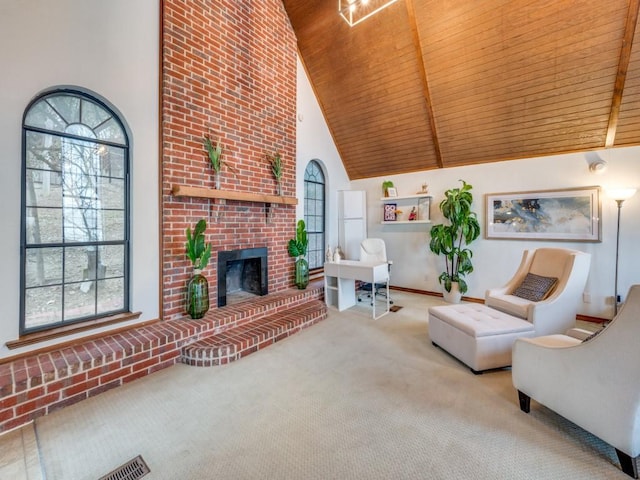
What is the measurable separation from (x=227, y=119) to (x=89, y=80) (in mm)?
1382

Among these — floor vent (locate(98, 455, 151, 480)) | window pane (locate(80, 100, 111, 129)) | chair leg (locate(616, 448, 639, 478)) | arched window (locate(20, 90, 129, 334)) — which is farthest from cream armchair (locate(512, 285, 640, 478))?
window pane (locate(80, 100, 111, 129))

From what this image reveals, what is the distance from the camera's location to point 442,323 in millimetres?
2828

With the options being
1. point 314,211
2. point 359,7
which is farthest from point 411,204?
point 359,7

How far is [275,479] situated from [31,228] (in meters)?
2.58

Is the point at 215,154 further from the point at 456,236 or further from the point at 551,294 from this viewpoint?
the point at 551,294

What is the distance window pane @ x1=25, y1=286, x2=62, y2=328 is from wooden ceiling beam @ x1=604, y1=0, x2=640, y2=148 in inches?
230

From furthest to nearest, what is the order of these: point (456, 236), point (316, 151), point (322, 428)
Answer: point (316, 151) < point (456, 236) < point (322, 428)

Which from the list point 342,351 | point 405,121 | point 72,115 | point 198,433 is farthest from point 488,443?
point 405,121

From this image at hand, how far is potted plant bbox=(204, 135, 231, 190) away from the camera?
10.6ft

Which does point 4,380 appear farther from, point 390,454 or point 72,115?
point 390,454

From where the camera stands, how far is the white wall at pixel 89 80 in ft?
6.63

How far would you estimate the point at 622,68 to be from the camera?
2953 mm

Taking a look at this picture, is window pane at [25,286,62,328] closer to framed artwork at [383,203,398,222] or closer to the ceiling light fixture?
the ceiling light fixture

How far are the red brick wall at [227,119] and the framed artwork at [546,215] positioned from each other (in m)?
3.37
